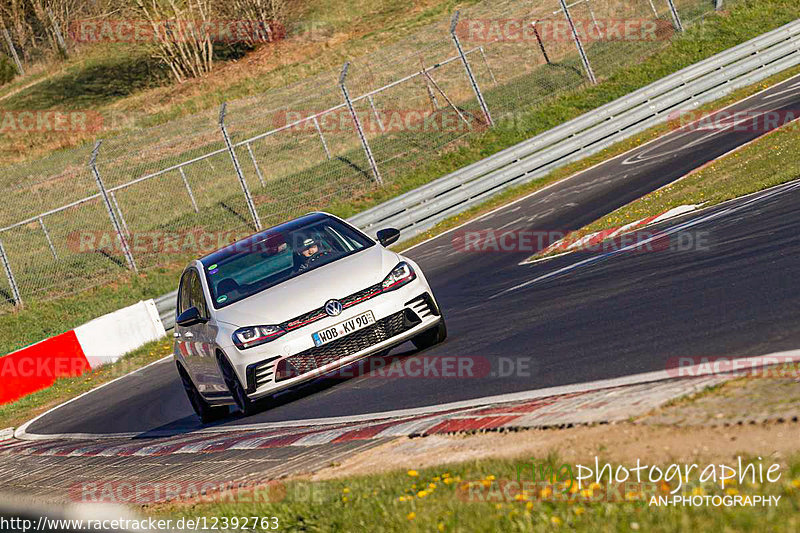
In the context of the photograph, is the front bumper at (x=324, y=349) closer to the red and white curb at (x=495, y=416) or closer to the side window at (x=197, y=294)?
the red and white curb at (x=495, y=416)

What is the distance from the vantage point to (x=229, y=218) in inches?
1124

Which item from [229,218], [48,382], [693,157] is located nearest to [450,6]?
[229,218]

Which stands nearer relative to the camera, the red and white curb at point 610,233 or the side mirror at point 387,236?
the side mirror at point 387,236

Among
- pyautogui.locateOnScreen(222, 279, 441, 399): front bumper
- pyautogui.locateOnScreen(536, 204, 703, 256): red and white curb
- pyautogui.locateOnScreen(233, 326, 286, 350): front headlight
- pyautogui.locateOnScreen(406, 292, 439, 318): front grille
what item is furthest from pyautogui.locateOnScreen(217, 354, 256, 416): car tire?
pyautogui.locateOnScreen(536, 204, 703, 256): red and white curb

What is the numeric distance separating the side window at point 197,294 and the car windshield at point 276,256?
163mm

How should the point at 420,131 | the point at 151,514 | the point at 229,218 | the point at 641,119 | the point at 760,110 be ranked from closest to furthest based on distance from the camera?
the point at 151,514 < the point at 760,110 < the point at 641,119 < the point at 229,218 < the point at 420,131

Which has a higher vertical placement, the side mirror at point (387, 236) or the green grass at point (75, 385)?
the side mirror at point (387, 236)

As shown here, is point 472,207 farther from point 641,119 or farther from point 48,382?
point 48,382

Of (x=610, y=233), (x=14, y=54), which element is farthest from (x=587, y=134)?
(x=14, y=54)

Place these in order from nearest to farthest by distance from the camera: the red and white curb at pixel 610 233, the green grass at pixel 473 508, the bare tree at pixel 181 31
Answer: the green grass at pixel 473 508 → the red and white curb at pixel 610 233 → the bare tree at pixel 181 31

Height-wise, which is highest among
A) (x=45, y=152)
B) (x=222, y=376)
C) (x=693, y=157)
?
(x=45, y=152)

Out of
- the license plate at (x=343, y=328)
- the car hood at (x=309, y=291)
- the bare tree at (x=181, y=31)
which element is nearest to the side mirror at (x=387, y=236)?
the car hood at (x=309, y=291)

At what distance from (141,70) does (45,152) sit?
39.1ft

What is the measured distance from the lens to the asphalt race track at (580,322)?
7.30m
